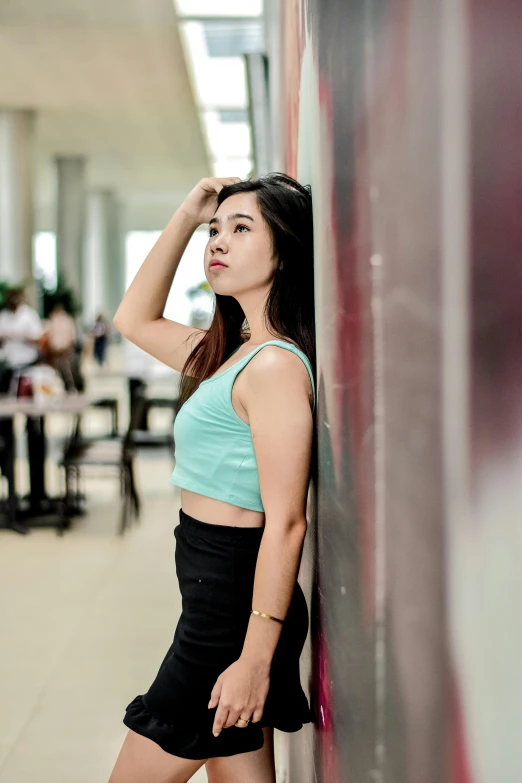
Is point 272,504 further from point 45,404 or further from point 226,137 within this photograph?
point 226,137

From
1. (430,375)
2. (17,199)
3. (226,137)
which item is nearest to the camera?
(430,375)

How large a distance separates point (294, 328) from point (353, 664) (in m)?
0.54

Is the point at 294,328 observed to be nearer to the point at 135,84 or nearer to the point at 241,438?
the point at 241,438

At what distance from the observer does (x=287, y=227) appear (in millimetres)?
1345

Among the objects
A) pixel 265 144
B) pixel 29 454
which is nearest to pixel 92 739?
pixel 29 454

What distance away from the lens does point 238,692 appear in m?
1.20

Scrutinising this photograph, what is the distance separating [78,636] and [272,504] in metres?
2.75

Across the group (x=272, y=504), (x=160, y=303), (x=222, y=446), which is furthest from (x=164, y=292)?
(x=272, y=504)

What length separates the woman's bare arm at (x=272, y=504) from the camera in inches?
46.6

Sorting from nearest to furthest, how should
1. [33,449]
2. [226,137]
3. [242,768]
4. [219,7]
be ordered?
[242,768]
[33,449]
[219,7]
[226,137]

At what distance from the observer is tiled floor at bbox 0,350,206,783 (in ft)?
8.95

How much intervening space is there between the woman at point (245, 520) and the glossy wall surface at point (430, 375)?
198 mm

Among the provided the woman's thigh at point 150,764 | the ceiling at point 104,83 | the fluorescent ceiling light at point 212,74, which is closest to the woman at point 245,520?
the woman's thigh at point 150,764

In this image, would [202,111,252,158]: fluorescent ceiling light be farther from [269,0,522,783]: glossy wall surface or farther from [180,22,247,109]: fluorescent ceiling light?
[269,0,522,783]: glossy wall surface
